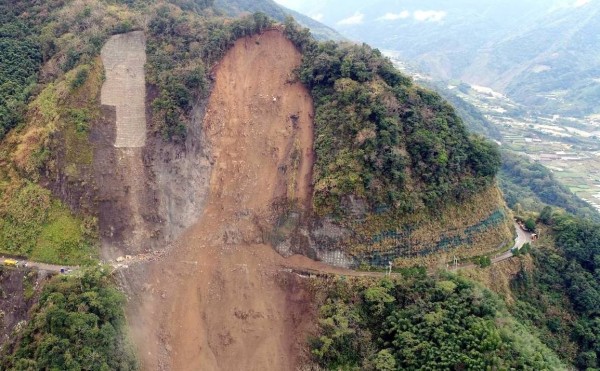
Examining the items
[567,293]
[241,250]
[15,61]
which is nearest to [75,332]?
[241,250]

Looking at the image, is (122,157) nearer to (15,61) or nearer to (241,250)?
(241,250)

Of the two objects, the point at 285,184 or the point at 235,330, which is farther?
the point at 285,184

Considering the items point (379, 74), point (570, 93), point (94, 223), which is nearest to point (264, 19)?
point (379, 74)

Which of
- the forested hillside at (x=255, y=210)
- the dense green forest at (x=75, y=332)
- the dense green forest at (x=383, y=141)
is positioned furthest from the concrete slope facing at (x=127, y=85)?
→ the dense green forest at (x=383, y=141)

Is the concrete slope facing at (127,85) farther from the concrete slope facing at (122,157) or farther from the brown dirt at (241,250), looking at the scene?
the brown dirt at (241,250)

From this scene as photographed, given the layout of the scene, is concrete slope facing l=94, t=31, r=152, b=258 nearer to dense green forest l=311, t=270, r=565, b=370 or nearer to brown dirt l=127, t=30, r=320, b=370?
brown dirt l=127, t=30, r=320, b=370

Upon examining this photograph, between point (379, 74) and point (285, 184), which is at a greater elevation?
point (379, 74)

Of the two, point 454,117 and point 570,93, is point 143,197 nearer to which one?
point 454,117
